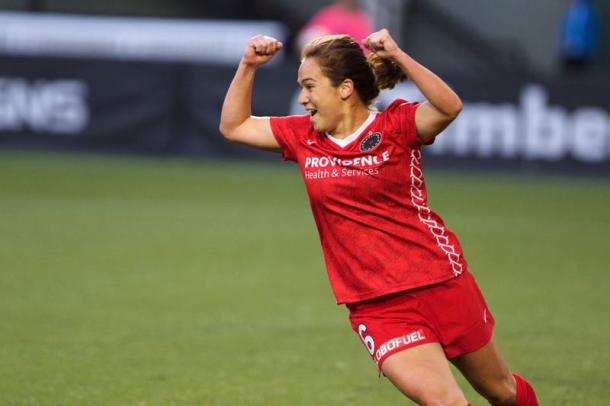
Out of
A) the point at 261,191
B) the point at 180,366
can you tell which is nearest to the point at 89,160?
the point at 261,191

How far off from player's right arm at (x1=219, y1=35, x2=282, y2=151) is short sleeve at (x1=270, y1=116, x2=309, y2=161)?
0.04 meters

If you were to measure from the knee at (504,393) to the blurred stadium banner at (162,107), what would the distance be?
42.8 ft

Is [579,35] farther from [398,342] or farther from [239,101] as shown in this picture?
[398,342]

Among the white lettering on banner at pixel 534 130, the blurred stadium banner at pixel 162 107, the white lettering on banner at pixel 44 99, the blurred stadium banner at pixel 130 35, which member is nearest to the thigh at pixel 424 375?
the white lettering on banner at pixel 534 130

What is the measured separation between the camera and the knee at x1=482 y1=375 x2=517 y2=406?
533 cm

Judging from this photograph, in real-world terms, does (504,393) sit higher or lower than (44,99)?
higher

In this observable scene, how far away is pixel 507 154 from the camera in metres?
18.4

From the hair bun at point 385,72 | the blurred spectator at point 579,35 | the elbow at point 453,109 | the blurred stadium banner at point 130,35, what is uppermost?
the hair bun at point 385,72

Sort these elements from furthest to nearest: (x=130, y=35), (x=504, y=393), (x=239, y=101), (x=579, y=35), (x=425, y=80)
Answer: (x=130, y=35) → (x=579, y=35) → (x=239, y=101) → (x=504, y=393) → (x=425, y=80)

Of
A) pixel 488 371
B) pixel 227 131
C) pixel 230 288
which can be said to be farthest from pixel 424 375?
pixel 230 288

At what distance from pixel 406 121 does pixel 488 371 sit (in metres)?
1.18

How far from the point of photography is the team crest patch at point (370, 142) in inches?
202

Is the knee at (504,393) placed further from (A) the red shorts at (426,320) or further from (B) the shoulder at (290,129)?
(B) the shoulder at (290,129)

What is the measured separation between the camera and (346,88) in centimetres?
520
